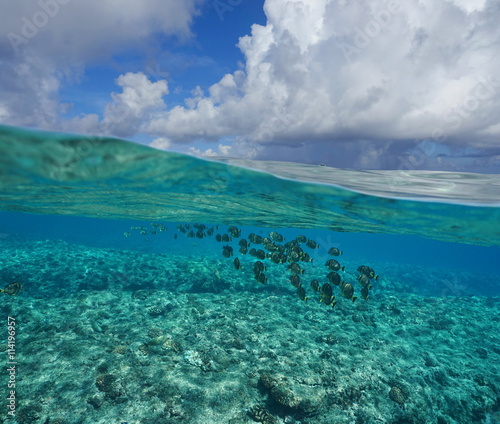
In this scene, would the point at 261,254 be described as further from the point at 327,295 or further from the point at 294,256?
the point at 327,295

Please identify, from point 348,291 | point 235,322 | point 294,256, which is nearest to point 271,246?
point 294,256

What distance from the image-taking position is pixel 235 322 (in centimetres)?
1226

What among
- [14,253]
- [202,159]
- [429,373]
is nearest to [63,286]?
[14,253]

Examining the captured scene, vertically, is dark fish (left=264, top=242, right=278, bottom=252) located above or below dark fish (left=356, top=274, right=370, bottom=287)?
above

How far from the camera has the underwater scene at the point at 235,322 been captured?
308 inches

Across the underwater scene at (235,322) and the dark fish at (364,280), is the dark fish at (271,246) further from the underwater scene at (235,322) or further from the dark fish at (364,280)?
the dark fish at (364,280)

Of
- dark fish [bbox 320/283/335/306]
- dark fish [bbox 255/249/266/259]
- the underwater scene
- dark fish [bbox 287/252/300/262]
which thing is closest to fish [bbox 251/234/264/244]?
the underwater scene

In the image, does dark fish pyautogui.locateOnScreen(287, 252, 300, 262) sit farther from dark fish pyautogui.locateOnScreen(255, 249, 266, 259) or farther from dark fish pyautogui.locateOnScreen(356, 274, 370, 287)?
dark fish pyautogui.locateOnScreen(356, 274, 370, 287)

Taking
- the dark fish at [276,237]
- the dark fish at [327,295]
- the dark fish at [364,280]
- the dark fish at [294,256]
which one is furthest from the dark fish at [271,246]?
the dark fish at [364,280]

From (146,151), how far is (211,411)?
8040 mm

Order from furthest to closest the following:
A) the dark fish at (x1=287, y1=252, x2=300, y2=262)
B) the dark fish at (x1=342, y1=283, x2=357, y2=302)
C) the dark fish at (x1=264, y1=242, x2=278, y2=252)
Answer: the dark fish at (x1=264, y1=242, x2=278, y2=252)
the dark fish at (x1=287, y1=252, x2=300, y2=262)
the dark fish at (x1=342, y1=283, x2=357, y2=302)

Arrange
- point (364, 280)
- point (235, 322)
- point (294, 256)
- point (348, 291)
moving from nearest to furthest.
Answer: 1. point (348, 291)
2. point (364, 280)
3. point (294, 256)
4. point (235, 322)

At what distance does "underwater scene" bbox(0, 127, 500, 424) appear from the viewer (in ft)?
25.7

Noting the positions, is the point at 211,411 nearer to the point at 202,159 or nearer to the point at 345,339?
Result: the point at 345,339
